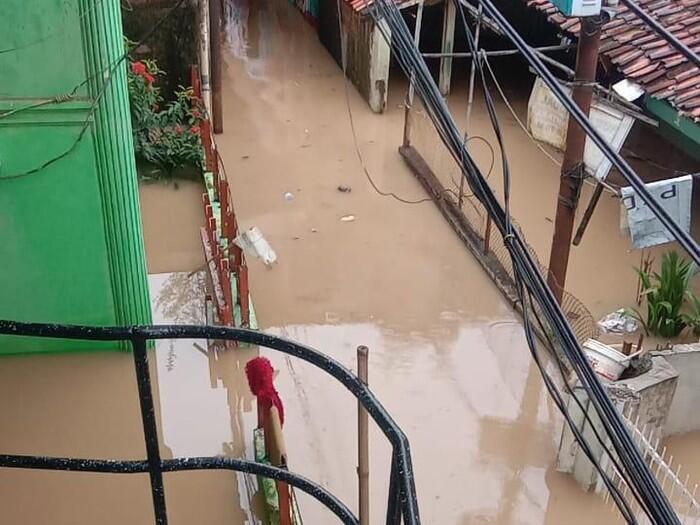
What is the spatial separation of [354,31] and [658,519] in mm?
11869

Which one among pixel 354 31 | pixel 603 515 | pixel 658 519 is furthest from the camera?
pixel 354 31

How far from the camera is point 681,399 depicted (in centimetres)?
718

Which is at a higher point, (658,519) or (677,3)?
(677,3)

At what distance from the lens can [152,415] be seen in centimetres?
266

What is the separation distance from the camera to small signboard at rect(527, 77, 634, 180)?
8.48 meters

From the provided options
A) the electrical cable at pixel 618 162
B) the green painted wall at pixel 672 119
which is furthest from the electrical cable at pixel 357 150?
the electrical cable at pixel 618 162

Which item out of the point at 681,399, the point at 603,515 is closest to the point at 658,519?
the point at 603,515

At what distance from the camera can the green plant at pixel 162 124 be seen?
11.2 meters

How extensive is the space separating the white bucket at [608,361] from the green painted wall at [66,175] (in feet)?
12.7

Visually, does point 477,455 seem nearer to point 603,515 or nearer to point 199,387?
point 603,515

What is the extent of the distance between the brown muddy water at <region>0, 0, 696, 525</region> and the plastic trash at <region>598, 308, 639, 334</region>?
2.16 feet

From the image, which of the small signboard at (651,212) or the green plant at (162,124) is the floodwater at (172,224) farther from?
the small signboard at (651,212)

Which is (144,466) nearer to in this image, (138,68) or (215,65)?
(138,68)

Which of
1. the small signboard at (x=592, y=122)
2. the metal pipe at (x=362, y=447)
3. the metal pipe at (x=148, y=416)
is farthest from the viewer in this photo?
the small signboard at (x=592, y=122)
